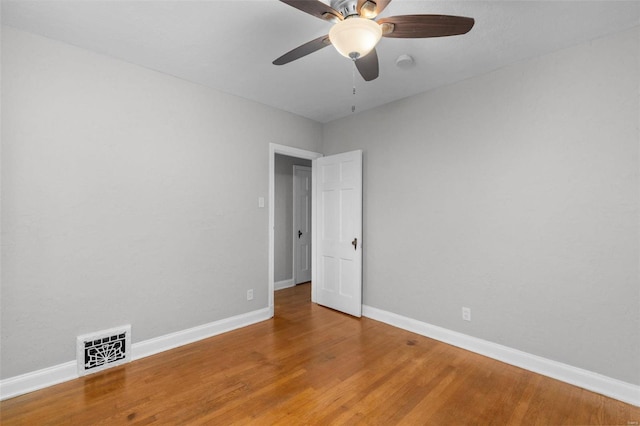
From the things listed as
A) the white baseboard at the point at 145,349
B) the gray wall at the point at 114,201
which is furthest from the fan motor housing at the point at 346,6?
the white baseboard at the point at 145,349

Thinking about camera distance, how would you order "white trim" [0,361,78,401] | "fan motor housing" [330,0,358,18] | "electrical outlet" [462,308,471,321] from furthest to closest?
"electrical outlet" [462,308,471,321] → "white trim" [0,361,78,401] → "fan motor housing" [330,0,358,18]

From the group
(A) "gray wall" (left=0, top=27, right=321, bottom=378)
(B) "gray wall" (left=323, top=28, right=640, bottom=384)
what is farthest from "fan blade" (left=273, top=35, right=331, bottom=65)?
(B) "gray wall" (left=323, top=28, right=640, bottom=384)

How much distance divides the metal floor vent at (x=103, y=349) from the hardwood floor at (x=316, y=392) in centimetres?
8

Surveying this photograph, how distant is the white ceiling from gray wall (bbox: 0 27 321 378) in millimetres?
251

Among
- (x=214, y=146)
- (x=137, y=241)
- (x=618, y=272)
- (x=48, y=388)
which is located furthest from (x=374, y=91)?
(x=48, y=388)

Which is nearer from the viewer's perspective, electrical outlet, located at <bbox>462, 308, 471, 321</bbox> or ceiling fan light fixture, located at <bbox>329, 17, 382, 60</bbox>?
ceiling fan light fixture, located at <bbox>329, 17, 382, 60</bbox>

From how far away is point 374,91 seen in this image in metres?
3.28

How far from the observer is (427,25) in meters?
1.60

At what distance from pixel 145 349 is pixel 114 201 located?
1373 millimetres

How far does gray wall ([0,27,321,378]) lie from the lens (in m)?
2.21

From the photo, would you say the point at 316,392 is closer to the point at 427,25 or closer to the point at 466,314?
the point at 466,314

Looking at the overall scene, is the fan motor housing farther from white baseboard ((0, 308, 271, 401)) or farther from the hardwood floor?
white baseboard ((0, 308, 271, 401))

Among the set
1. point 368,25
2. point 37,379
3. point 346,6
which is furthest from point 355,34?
point 37,379

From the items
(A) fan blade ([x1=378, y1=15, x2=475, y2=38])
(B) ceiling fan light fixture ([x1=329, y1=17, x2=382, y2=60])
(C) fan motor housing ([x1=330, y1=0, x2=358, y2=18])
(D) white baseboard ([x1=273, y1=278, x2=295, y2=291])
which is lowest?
(D) white baseboard ([x1=273, y1=278, x2=295, y2=291])
